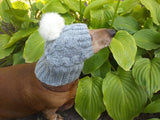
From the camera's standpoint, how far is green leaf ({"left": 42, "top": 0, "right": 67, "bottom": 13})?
74.1 inches

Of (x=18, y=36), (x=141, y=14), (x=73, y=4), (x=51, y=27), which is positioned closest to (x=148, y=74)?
(x=51, y=27)

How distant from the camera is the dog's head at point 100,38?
38.5 inches

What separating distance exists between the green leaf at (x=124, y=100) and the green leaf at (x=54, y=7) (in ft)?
3.21

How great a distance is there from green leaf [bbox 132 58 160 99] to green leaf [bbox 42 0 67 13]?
100cm

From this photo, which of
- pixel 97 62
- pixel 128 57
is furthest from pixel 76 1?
pixel 128 57

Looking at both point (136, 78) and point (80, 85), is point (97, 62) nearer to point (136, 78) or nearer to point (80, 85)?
point (80, 85)

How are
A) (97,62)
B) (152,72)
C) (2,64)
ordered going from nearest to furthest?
(152,72), (97,62), (2,64)

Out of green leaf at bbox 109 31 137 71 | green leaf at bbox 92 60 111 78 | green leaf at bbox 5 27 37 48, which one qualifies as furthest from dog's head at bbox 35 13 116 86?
green leaf at bbox 5 27 37 48

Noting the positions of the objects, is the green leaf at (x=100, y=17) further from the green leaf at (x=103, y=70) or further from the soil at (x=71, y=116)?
the soil at (x=71, y=116)

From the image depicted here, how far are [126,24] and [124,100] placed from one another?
0.81 m

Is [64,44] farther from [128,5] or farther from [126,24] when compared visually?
[128,5]

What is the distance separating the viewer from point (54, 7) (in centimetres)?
191

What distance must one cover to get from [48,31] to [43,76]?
313 mm

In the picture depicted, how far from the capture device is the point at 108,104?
1.37 m
